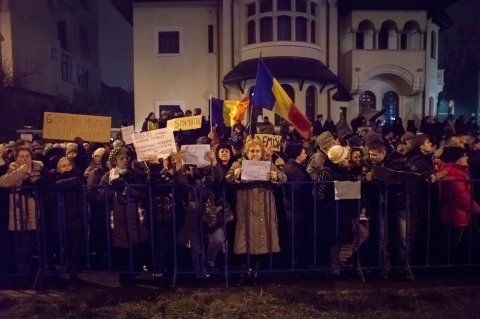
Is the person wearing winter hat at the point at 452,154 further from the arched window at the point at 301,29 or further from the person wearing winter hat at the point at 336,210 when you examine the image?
the arched window at the point at 301,29

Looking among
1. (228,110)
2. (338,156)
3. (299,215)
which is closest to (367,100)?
(228,110)

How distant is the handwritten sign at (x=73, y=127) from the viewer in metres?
6.84

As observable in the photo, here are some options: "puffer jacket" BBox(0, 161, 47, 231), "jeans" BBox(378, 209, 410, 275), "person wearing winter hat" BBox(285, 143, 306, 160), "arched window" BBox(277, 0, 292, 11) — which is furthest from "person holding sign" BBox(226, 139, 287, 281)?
"arched window" BBox(277, 0, 292, 11)

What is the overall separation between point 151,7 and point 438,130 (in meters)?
15.1

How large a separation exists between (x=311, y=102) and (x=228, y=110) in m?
13.0

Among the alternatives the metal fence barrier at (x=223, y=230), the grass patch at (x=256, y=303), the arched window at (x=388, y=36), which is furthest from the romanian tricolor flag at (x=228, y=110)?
the arched window at (x=388, y=36)

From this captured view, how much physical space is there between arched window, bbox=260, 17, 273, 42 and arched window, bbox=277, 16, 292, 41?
42cm

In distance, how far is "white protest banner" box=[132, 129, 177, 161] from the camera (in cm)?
570

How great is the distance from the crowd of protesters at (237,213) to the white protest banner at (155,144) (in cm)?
9

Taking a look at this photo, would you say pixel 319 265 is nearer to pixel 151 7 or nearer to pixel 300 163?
pixel 300 163

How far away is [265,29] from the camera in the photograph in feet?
72.6

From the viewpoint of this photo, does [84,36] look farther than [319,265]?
Yes

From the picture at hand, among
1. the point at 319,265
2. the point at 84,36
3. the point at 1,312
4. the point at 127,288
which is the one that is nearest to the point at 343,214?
the point at 319,265

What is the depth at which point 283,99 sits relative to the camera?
6.96 metres
